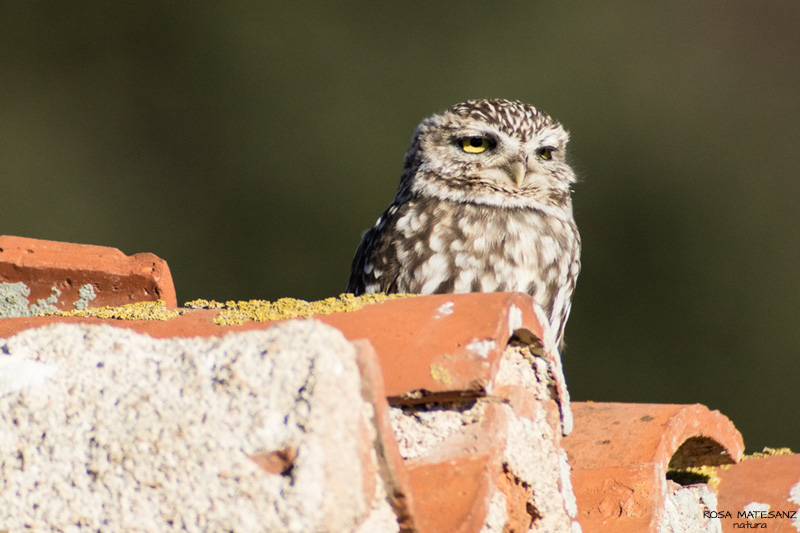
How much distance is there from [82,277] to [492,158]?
146 cm

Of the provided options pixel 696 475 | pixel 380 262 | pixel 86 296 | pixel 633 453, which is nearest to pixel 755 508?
pixel 696 475

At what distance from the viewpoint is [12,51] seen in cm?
905

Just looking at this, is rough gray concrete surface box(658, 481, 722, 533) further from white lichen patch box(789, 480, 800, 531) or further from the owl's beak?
the owl's beak

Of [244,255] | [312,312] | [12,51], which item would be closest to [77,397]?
[312,312]

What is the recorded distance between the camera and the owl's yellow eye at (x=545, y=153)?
10.6 feet

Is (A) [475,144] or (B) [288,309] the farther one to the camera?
(A) [475,144]

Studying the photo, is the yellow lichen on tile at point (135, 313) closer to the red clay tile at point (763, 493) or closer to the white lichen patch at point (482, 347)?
the white lichen patch at point (482, 347)

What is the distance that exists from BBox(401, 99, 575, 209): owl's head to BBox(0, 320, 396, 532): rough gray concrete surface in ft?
6.39

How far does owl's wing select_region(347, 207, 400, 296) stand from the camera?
291cm

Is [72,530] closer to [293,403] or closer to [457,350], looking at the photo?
[293,403]

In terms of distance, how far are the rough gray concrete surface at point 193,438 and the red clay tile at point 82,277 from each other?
0.82 m

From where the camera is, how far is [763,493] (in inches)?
84.8

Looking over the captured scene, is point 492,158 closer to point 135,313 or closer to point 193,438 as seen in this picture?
point 135,313

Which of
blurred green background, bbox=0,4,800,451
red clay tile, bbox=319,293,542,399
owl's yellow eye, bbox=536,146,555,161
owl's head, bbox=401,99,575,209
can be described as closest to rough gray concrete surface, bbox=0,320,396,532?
red clay tile, bbox=319,293,542,399
